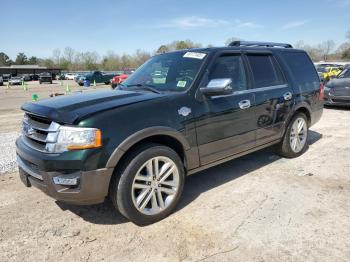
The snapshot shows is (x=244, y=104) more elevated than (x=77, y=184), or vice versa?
(x=244, y=104)

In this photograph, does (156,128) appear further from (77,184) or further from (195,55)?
(195,55)

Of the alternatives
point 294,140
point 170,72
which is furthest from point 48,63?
point 170,72

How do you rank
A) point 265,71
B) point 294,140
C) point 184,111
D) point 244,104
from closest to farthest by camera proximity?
point 184,111 < point 244,104 < point 265,71 < point 294,140

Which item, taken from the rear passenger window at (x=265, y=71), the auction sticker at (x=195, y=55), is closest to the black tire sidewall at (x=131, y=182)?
the auction sticker at (x=195, y=55)

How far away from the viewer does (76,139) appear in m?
2.96

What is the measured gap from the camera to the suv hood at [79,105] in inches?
120

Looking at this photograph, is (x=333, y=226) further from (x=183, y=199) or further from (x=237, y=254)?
(x=183, y=199)

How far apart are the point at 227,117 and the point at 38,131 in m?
2.21

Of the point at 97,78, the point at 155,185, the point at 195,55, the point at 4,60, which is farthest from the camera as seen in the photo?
the point at 4,60

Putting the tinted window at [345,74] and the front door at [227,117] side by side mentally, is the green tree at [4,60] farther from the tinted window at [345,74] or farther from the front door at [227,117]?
the front door at [227,117]

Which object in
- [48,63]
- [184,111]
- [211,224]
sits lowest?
[211,224]

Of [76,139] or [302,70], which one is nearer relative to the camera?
[76,139]

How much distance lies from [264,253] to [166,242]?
2.99 feet

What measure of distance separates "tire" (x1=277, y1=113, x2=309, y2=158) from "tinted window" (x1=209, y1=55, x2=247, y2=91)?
148 cm
